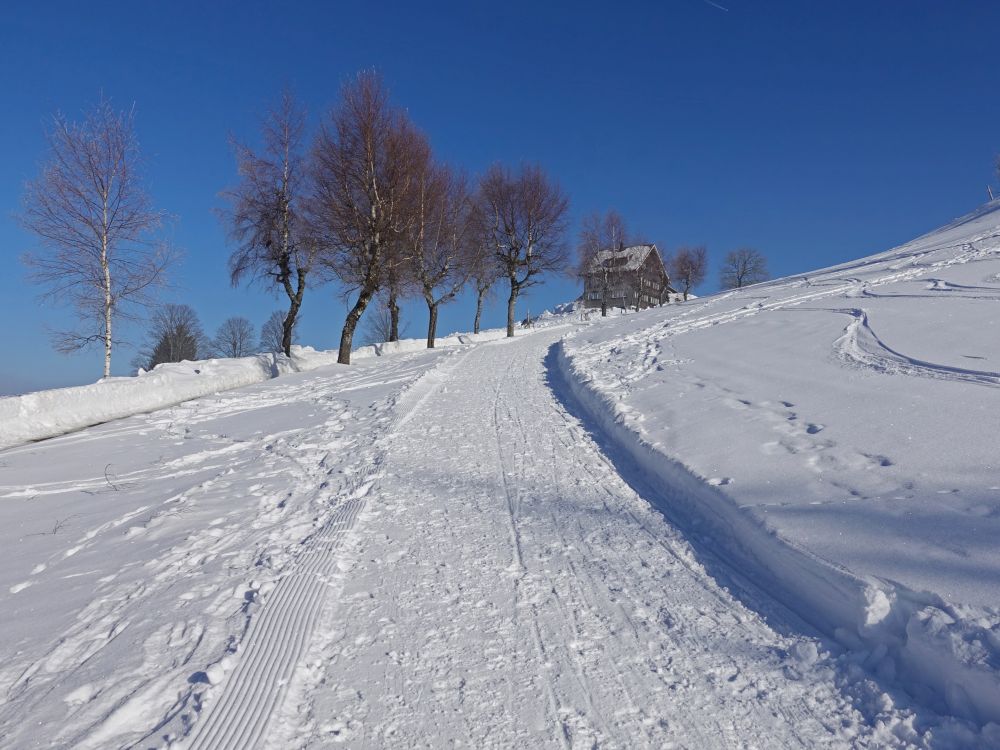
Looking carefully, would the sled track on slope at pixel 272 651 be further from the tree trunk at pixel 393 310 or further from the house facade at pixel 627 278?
the house facade at pixel 627 278

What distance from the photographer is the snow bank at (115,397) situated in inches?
396

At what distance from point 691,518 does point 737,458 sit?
1.17 m

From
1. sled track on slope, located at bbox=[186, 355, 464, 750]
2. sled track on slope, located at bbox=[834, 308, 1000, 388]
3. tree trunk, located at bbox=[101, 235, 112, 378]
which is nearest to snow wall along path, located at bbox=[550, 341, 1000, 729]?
sled track on slope, located at bbox=[186, 355, 464, 750]

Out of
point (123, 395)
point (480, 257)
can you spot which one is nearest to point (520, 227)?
point (480, 257)

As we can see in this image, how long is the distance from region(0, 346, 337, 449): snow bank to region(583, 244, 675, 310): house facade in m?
33.4

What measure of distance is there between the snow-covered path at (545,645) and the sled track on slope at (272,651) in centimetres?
11

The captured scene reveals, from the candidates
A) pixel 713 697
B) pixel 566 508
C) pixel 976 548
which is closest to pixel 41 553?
pixel 566 508

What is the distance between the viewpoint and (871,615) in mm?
3010

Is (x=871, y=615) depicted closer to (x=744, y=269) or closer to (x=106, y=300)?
(x=106, y=300)

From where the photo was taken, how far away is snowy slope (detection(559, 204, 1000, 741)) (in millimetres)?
2859

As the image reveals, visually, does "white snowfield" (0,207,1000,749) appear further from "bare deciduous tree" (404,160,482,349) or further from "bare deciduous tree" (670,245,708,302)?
"bare deciduous tree" (670,245,708,302)

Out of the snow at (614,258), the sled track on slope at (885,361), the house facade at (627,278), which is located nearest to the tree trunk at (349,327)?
the sled track on slope at (885,361)

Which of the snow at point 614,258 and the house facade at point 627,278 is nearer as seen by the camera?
the snow at point 614,258

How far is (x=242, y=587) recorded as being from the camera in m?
3.81
